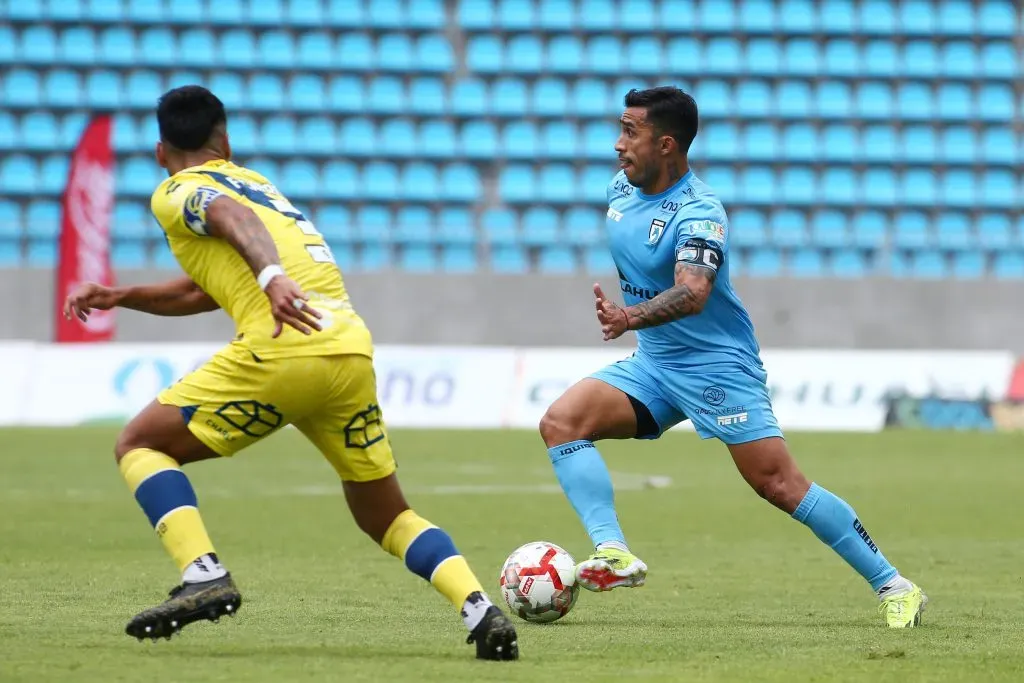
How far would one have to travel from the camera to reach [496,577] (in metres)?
7.92

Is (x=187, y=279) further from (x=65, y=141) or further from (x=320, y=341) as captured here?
(x=65, y=141)

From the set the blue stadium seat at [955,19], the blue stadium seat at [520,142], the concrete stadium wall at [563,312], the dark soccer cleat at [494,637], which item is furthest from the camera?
the blue stadium seat at [955,19]

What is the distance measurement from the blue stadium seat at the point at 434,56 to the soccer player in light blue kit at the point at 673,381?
22.4 m

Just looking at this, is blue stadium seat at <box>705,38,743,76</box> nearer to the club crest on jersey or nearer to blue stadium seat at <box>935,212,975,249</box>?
blue stadium seat at <box>935,212,975,249</box>

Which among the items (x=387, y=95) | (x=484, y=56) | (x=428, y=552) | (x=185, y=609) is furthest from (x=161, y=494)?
(x=484, y=56)

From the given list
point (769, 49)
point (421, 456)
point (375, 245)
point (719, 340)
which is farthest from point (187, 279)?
point (769, 49)

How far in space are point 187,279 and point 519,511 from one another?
6.22m

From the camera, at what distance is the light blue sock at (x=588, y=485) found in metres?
6.70

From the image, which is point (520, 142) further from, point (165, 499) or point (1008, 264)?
point (165, 499)

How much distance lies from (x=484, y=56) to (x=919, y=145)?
7971mm

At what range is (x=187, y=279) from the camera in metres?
5.64

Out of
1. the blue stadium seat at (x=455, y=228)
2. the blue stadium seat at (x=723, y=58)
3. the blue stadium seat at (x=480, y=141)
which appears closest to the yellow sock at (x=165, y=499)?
the blue stadium seat at (x=455, y=228)

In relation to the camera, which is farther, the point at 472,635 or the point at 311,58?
the point at 311,58

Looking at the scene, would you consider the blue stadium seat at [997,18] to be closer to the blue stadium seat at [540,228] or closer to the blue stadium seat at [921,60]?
the blue stadium seat at [921,60]
